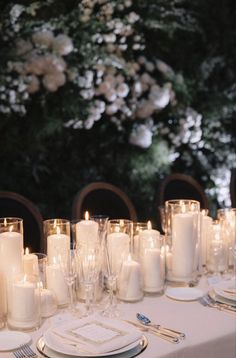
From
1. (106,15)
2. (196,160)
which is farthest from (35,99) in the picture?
(196,160)

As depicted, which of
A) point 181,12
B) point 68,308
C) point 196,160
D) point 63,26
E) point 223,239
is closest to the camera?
point 68,308

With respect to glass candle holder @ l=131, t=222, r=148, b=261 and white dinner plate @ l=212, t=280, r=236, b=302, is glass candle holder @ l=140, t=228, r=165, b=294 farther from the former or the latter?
white dinner plate @ l=212, t=280, r=236, b=302

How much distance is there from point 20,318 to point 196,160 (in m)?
3.09

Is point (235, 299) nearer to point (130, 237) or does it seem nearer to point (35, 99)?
point (130, 237)

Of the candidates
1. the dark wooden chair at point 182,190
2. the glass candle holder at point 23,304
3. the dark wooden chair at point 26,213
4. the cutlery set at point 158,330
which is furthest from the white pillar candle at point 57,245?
the dark wooden chair at point 182,190

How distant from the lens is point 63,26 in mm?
3652

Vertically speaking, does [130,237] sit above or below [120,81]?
below

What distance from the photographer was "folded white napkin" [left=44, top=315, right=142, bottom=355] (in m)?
1.47

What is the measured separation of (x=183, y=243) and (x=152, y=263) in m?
0.16

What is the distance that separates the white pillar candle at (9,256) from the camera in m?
1.69

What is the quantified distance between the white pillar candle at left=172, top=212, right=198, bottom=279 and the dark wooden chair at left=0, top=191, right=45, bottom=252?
822 millimetres

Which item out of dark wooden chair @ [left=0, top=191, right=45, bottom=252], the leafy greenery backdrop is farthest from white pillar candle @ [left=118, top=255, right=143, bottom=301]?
the leafy greenery backdrop

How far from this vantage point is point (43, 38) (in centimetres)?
357

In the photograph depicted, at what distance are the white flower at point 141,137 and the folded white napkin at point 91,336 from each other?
248cm
